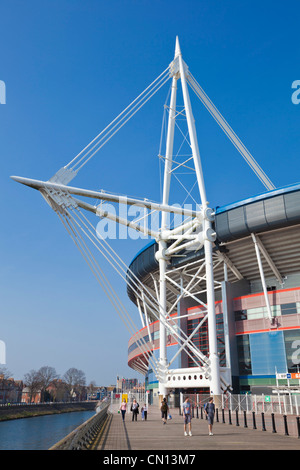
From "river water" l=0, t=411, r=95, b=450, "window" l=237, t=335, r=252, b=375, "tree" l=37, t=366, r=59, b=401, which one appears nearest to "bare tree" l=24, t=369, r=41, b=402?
"tree" l=37, t=366, r=59, b=401

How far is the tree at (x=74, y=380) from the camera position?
5586 inches

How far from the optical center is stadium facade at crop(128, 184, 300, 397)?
33.6 metres

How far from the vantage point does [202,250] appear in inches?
1512

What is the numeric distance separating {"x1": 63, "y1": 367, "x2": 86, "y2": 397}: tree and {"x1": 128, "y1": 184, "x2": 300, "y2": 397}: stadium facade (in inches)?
4367

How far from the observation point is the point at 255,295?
131 feet

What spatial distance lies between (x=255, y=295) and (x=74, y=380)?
402ft

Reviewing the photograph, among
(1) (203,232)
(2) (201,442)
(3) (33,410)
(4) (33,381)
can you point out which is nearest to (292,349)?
(1) (203,232)

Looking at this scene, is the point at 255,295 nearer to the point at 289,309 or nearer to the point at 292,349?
the point at 289,309

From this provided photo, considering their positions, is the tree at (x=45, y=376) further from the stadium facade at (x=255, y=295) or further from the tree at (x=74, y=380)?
the stadium facade at (x=255, y=295)

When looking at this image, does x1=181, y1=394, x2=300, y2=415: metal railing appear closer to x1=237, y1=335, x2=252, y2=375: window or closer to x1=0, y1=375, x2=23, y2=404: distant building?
x1=237, y1=335, x2=252, y2=375: window
